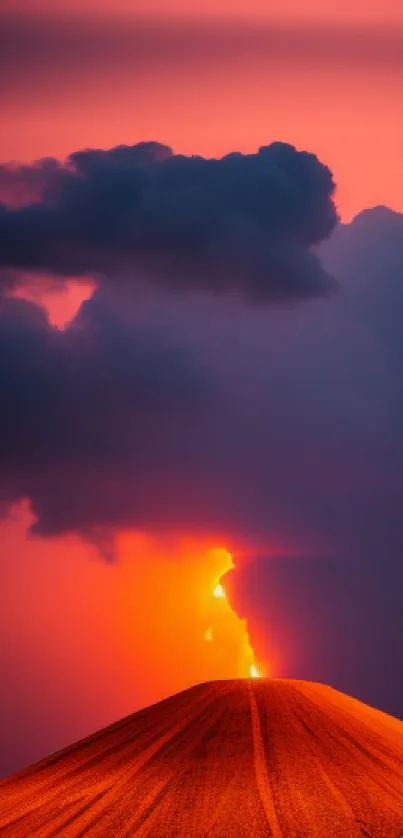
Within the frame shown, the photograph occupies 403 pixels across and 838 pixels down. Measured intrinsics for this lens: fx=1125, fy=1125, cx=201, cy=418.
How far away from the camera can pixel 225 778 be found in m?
32.2

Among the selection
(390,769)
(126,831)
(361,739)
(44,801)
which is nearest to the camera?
(126,831)

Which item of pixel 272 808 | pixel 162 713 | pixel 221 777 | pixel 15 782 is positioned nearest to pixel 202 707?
pixel 162 713

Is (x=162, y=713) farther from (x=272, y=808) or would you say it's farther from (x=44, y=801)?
(x=272, y=808)

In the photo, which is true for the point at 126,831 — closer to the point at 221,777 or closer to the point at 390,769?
the point at 221,777

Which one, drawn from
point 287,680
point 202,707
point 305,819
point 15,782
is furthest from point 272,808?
point 287,680

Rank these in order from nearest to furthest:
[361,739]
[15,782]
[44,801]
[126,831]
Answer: [126,831], [44,801], [15,782], [361,739]

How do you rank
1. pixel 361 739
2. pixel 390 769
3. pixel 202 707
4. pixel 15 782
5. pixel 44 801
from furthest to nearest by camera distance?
pixel 202 707
pixel 361 739
pixel 15 782
pixel 390 769
pixel 44 801

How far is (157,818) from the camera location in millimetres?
27672

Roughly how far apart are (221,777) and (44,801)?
5.10 meters

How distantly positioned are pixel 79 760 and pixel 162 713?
424 inches

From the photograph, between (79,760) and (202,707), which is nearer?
(79,760)

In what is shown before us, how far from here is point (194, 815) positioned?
2766 cm

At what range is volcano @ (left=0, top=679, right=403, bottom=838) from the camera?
27.0 meters

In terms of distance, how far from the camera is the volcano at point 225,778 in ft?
88.5
